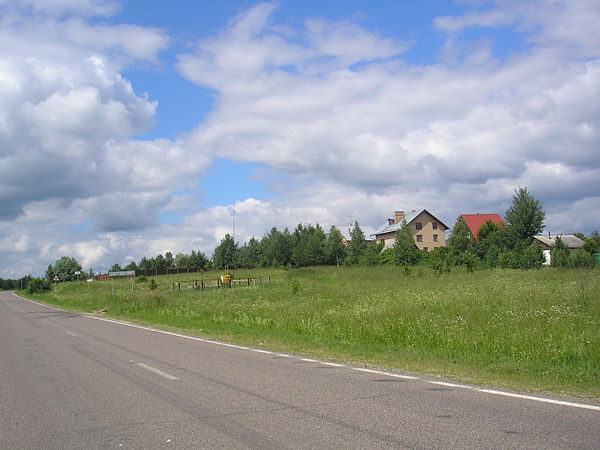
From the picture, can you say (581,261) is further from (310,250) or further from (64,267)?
(64,267)

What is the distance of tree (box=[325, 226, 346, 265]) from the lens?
86.9 meters

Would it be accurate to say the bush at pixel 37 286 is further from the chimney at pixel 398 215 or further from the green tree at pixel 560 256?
the green tree at pixel 560 256

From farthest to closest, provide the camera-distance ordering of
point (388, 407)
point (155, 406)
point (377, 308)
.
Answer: point (377, 308) < point (155, 406) < point (388, 407)

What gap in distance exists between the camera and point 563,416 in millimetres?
6469

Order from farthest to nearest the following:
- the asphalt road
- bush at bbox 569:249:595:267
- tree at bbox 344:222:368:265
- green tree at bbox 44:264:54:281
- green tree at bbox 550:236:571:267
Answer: green tree at bbox 44:264:54:281 → tree at bbox 344:222:368:265 → green tree at bbox 550:236:571:267 → bush at bbox 569:249:595:267 → the asphalt road

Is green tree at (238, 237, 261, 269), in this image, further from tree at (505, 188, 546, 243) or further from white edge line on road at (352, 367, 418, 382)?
white edge line on road at (352, 367, 418, 382)

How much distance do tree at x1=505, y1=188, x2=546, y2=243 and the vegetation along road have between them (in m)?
58.0

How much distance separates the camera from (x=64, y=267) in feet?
564

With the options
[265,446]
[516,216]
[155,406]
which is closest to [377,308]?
[155,406]

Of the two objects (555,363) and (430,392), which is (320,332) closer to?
(555,363)

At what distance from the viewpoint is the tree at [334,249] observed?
86938 mm

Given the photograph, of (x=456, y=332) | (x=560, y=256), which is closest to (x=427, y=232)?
(x=560, y=256)

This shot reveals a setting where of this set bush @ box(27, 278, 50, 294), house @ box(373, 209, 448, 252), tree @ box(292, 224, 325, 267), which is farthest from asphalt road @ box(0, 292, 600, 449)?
bush @ box(27, 278, 50, 294)

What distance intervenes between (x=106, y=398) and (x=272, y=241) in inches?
3503
